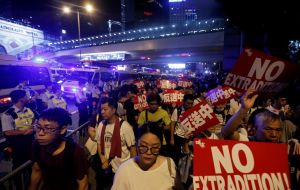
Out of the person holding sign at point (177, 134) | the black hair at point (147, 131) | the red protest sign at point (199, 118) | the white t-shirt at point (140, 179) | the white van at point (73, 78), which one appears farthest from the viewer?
the white van at point (73, 78)

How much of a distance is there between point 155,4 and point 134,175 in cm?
9633

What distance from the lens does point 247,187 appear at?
246 centimetres

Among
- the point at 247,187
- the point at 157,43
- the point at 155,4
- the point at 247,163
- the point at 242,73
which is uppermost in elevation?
the point at 155,4

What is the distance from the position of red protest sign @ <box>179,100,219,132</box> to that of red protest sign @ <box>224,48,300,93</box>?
3.53ft

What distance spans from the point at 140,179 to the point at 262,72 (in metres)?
2.03

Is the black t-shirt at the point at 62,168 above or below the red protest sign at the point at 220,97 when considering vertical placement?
below

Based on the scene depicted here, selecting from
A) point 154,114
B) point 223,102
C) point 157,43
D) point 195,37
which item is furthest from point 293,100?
point 157,43

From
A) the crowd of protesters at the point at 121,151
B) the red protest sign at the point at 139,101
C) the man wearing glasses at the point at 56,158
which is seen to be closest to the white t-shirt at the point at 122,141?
the crowd of protesters at the point at 121,151

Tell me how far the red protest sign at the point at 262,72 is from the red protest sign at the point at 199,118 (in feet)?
3.53

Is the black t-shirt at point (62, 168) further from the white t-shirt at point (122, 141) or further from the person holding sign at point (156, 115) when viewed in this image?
the person holding sign at point (156, 115)

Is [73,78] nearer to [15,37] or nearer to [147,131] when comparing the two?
[147,131]

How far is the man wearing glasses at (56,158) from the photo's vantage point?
303 centimetres

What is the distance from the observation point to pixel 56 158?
3.05 metres

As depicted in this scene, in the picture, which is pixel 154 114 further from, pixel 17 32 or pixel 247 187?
pixel 17 32
